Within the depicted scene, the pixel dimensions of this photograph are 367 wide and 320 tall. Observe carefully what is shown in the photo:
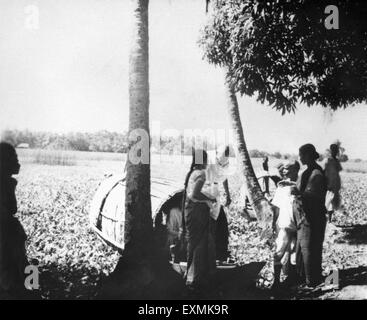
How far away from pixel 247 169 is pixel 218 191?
65cm

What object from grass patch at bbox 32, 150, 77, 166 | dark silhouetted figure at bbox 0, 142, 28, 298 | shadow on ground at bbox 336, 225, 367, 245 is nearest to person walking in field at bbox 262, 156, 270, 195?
shadow on ground at bbox 336, 225, 367, 245

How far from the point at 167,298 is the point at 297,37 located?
430cm

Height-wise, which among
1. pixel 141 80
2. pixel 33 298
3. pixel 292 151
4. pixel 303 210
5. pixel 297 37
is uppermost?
pixel 297 37

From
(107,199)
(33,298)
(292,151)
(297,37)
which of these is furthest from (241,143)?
(33,298)

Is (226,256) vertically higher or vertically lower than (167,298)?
higher

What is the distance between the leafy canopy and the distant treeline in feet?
3.46

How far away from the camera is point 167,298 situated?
5855 mm

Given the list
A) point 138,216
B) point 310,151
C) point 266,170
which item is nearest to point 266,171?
point 266,170

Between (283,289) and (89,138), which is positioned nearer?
(283,289)

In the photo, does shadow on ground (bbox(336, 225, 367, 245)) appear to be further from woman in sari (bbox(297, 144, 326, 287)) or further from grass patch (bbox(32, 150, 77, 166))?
grass patch (bbox(32, 150, 77, 166))

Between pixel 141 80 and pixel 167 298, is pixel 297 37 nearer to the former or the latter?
pixel 141 80

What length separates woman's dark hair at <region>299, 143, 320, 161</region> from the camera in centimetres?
613

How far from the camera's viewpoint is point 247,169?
6.39 metres

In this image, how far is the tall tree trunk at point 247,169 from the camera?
6.38 m
